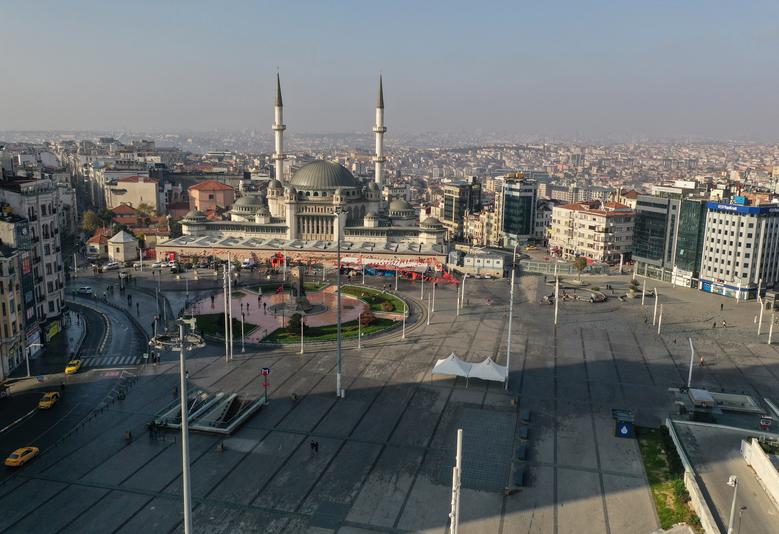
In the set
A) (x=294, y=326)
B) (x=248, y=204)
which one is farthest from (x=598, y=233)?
(x=294, y=326)

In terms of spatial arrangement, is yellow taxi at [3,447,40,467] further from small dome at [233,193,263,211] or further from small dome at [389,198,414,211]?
small dome at [389,198,414,211]

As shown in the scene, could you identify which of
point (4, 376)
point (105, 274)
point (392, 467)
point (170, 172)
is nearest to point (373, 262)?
point (105, 274)

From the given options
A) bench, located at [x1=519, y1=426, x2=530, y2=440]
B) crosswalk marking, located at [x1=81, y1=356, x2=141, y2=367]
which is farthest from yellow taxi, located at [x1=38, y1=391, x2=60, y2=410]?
bench, located at [x1=519, y1=426, x2=530, y2=440]

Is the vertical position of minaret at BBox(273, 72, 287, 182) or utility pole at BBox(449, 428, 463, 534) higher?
minaret at BBox(273, 72, 287, 182)

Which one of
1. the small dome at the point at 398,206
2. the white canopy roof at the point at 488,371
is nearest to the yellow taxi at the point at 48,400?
the white canopy roof at the point at 488,371

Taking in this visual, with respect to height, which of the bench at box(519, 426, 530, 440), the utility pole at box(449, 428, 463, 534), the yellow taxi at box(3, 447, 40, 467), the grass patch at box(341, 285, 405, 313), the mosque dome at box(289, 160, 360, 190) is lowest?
the grass patch at box(341, 285, 405, 313)

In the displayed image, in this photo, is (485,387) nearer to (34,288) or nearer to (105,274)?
(34,288)
